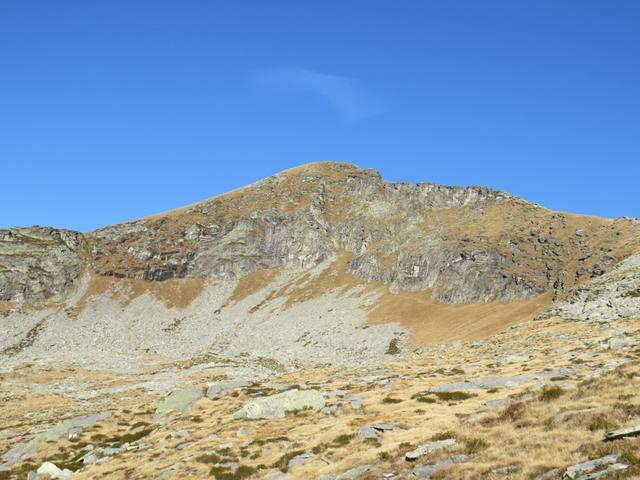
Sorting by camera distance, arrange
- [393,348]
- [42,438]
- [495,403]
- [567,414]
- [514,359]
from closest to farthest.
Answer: [567,414]
[495,403]
[42,438]
[514,359]
[393,348]

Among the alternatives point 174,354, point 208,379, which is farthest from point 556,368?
point 174,354

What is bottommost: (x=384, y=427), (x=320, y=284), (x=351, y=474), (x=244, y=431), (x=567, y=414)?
(x=244, y=431)

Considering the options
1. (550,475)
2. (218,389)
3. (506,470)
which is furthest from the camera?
(218,389)

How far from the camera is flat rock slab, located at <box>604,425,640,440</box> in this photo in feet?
60.0

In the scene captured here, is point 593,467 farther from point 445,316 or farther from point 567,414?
point 445,316

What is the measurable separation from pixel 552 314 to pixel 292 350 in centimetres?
6102

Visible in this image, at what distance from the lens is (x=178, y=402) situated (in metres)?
50.3

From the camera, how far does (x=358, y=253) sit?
188000 mm

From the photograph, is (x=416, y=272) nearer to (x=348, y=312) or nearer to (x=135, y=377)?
(x=348, y=312)

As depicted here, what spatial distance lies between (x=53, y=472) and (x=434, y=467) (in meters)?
28.6

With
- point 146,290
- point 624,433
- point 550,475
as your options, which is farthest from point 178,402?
point 146,290

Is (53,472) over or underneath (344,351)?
underneath

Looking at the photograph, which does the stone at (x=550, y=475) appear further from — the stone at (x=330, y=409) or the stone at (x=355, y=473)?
the stone at (x=330, y=409)

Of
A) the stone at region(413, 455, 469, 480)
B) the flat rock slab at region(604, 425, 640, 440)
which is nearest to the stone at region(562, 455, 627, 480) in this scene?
the flat rock slab at region(604, 425, 640, 440)
